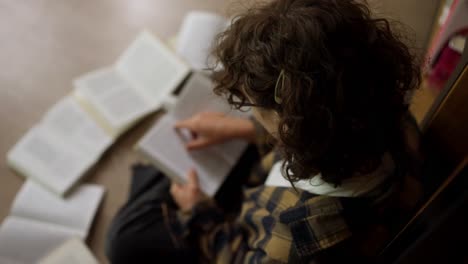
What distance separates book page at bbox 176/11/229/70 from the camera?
1.05 meters

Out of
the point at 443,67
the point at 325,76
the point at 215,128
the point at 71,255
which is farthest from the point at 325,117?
the point at 71,255

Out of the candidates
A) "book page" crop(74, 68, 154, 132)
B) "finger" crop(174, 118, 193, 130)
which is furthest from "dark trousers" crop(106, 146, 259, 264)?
"book page" crop(74, 68, 154, 132)

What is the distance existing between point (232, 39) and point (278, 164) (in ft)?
0.84

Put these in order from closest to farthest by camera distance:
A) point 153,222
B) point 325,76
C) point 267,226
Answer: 1. point 325,76
2. point 267,226
3. point 153,222

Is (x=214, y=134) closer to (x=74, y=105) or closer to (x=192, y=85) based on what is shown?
(x=192, y=85)

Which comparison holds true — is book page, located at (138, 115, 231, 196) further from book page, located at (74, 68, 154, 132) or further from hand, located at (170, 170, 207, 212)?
book page, located at (74, 68, 154, 132)

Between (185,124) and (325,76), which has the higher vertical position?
(325,76)

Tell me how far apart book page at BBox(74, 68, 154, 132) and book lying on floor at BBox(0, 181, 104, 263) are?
20 cm

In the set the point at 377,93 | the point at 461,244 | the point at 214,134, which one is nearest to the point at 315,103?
the point at 377,93

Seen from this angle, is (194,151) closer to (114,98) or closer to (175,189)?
(175,189)

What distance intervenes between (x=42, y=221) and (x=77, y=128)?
0.25 m

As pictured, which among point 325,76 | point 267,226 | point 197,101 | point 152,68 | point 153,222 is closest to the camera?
point 325,76

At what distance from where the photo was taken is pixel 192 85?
0.85 meters

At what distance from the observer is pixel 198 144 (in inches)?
31.9
